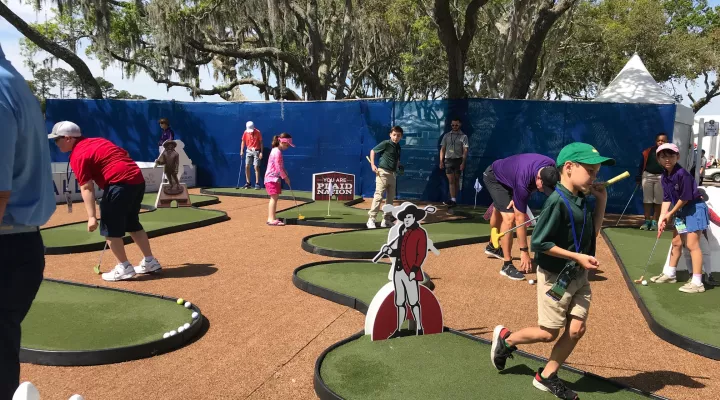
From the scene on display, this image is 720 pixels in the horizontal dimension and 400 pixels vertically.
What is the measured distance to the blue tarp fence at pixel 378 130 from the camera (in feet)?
35.4

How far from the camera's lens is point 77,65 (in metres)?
17.7

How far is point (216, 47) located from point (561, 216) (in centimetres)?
1934

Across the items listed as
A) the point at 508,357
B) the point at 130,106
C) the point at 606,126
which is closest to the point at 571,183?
the point at 508,357

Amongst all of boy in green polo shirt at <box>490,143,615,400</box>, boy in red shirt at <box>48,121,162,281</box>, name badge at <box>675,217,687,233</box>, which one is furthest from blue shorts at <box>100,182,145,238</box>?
name badge at <box>675,217,687,233</box>

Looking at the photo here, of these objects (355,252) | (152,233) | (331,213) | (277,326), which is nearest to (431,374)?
(277,326)

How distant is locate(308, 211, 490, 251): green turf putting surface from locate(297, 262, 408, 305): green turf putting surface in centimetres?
86

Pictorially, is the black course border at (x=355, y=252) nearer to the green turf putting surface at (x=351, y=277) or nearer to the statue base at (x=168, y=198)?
the green turf putting surface at (x=351, y=277)

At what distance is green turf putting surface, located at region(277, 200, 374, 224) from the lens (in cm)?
947

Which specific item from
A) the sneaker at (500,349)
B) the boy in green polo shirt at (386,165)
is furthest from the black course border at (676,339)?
the boy in green polo shirt at (386,165)

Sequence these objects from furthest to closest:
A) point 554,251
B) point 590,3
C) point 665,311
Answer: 1. point 590,3
2. point 665,311
3. point 554,251

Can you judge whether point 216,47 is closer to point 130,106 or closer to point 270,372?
point 130,106

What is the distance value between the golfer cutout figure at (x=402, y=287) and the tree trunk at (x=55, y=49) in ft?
54.2

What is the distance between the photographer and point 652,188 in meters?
9.34

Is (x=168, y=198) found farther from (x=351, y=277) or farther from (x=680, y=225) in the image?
(x=680, y=225)
